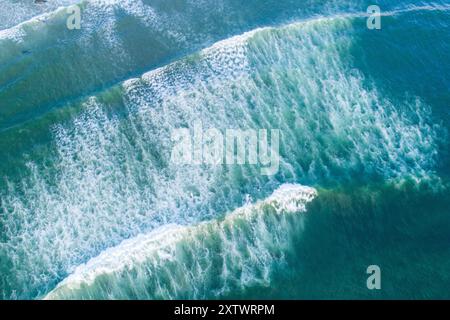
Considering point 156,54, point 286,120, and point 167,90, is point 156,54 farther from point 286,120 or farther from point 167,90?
point 286,120

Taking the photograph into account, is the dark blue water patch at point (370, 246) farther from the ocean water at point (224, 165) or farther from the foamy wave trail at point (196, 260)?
the foamy wave trail at point (196, 260)

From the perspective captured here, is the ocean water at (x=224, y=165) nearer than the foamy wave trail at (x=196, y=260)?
No

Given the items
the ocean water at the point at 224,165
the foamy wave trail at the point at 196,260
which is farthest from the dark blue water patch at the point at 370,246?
the foamy wave trail at the point at 196,260

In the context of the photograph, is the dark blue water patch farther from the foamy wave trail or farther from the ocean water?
the foamy wave trail

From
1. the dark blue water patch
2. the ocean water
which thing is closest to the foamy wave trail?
the ocean water

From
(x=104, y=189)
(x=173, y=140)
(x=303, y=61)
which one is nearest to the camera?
(x=104, y=189)

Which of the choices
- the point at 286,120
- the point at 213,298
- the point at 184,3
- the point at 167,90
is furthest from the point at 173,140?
the point at 184,3

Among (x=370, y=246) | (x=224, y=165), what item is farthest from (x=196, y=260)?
(x=370, y=246)
